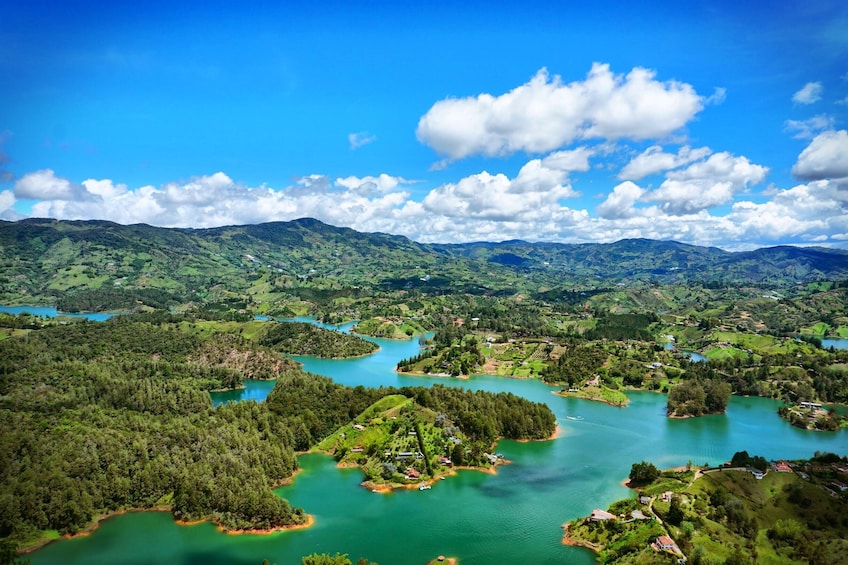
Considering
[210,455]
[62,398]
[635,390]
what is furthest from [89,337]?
[635,390]

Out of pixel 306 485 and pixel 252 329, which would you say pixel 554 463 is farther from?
pixel 252 329

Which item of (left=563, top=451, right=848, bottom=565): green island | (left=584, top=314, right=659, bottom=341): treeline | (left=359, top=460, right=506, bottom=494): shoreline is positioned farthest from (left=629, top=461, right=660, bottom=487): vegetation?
(left=584, top=314, right=659, bottom=341): treeline

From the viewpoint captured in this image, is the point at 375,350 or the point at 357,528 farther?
the point at 375,350

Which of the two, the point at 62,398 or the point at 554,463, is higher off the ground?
the point at 62,398

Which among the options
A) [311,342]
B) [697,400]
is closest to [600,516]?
[697,400]

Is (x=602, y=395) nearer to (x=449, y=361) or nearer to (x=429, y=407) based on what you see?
(x=449, y=361)

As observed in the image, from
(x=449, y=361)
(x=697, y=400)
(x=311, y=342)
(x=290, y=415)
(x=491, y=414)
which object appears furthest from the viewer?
(x=311, y=342)
